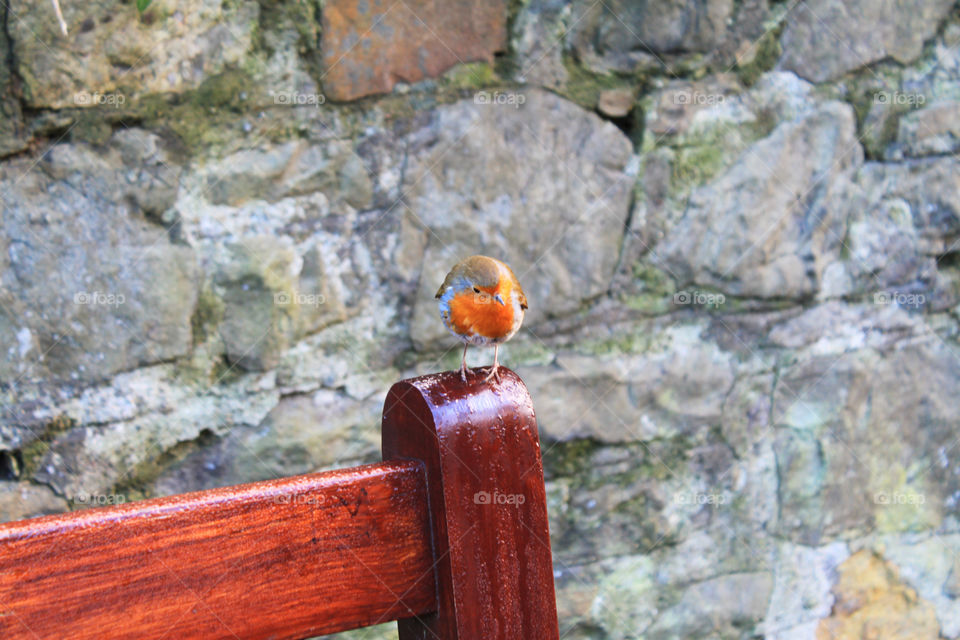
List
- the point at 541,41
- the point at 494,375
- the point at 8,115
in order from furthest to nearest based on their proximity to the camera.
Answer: the point at 541,41 → the point at 8,115 → the point at 494,375

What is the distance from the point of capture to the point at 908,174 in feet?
6.83

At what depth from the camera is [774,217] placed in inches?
77.4

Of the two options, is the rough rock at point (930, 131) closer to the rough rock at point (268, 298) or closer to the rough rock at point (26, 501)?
the rough rock at point (268, 298)

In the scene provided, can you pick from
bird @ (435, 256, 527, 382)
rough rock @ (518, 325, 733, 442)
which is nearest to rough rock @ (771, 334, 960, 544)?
rough rock @ (518, 325, 733, 442)

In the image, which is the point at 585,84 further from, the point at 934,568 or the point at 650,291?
the point at 934,568

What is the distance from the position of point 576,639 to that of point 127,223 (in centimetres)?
136

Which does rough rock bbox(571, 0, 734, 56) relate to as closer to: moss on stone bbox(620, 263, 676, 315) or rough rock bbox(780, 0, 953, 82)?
rough rock bbox(780, 0, 953, 82)

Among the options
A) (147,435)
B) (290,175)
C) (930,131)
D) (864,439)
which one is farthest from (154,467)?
(930,131)

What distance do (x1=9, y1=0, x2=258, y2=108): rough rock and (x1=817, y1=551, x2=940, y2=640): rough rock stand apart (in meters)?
1.95

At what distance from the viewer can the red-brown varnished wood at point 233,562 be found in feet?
2.00

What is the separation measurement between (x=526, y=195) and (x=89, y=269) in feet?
2.89

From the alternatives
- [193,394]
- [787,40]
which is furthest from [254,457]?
[787,40]

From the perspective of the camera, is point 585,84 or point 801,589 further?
point 801,589

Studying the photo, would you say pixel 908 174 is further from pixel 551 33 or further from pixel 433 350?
pixel 433 350
